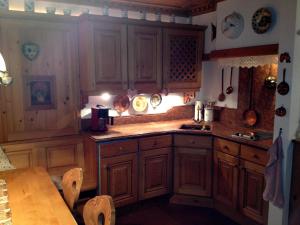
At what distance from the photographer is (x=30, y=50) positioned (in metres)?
2.91

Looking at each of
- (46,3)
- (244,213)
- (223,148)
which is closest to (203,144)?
(223,148)

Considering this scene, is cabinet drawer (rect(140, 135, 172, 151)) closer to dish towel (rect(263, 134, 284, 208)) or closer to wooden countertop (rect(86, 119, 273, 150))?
wooden countertop (rect(86, 119, 273, 150))

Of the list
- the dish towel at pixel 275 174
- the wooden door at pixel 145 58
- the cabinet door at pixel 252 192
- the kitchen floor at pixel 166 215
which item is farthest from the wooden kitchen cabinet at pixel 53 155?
the dish towel at pixel 275 174

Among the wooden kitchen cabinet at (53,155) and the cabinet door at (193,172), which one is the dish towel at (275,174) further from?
the wooden kitchen cabinet at (53,155)

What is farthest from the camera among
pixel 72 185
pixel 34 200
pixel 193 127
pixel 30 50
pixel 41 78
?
pixel 193 127

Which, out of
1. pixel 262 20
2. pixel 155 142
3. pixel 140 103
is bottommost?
pixel 155 142

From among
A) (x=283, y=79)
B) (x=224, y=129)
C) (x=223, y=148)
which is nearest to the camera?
(x=283, y=79)

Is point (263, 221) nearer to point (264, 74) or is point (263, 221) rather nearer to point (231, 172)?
point (231, 172)

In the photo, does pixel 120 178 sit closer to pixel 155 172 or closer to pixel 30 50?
pixel 155 172

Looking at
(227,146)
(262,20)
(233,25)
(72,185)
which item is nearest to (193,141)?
(227,146)

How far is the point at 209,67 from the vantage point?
13.1 ft

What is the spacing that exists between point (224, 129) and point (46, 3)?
2425 mm

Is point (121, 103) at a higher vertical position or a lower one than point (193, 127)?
higher

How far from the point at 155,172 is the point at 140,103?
94 centimetres
